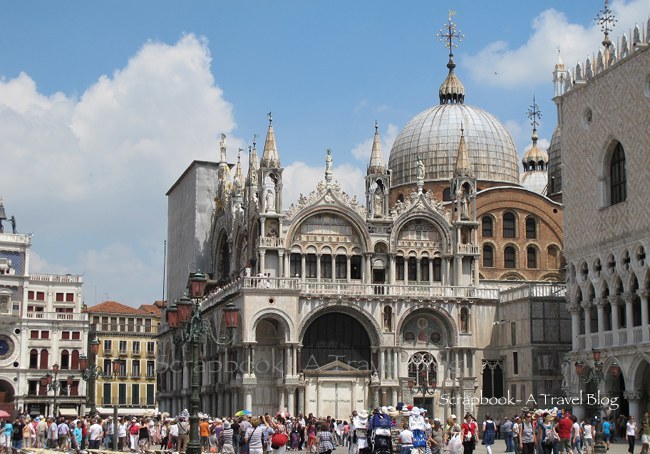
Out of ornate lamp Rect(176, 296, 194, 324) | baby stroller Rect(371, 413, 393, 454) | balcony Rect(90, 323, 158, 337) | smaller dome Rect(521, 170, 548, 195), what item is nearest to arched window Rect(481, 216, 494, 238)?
smaller dome Rect(521, 170, 548, 195)

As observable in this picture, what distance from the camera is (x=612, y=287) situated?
4744 cm

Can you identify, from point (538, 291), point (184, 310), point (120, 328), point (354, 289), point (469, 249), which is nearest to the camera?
point (184, 310)

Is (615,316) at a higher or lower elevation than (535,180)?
lower

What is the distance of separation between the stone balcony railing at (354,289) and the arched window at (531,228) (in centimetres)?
813

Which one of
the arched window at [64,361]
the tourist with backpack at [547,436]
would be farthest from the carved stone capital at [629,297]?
the arched window at [64,361]

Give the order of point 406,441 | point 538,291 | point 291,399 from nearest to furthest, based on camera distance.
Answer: point 406,441 < point 291,399 < point 538,291

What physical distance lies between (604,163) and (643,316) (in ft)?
23.8

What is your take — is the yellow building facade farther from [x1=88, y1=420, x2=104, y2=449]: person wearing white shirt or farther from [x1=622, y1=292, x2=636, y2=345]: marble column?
[x1=88, y1=420, x2=104, y2=449]: person wearing white shirt

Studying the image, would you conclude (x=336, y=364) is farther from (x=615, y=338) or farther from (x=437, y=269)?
(x=615, y=338)

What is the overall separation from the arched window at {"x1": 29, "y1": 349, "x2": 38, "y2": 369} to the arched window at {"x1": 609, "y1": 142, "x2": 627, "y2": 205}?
144 feet

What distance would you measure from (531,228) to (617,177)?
1760 centimetres

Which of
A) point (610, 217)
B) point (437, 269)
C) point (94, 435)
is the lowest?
point (94, 435)

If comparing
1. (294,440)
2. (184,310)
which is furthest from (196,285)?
(294,440)

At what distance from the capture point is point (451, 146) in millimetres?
68938
